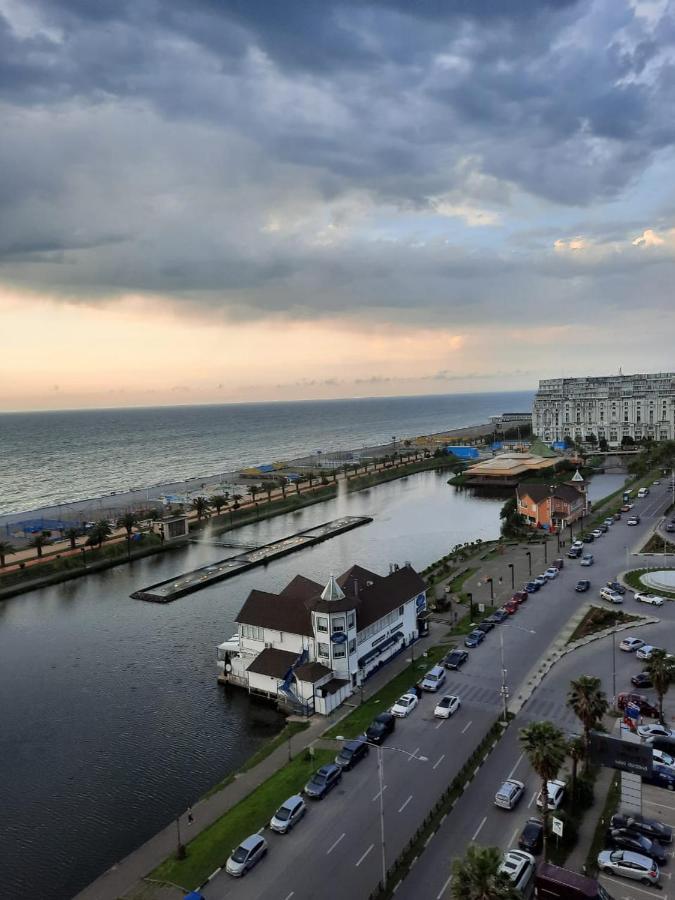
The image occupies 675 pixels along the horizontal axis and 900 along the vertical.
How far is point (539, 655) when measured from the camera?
52531 mm

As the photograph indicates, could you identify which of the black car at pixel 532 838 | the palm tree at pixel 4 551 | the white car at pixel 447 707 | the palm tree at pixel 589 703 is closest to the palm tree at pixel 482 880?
the black car at pixel 532 838

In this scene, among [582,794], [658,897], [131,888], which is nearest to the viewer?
[658,897]

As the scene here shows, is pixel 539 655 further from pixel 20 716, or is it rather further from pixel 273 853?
pixel 20 716

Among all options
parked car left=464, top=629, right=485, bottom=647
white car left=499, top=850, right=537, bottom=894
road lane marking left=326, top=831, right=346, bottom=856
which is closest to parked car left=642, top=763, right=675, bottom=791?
white car left=499, top=850, right=537, bottom=894

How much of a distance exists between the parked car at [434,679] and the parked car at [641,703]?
11.9m

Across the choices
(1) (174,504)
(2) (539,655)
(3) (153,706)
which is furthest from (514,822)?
(1) (174,504)

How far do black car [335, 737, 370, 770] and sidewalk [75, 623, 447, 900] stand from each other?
3678 millimetres

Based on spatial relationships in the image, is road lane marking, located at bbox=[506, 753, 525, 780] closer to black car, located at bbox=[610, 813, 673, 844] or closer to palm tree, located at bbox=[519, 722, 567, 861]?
palm tree, located at bbox=[519, 722, 567, 861]

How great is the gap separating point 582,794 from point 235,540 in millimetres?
79629

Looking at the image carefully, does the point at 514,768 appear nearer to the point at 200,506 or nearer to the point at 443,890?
the point at 443,890

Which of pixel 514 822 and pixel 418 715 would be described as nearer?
pixel 514 822

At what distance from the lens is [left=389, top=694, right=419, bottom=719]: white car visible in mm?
44156

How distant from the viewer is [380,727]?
136 feet

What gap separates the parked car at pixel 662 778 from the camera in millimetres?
34656
